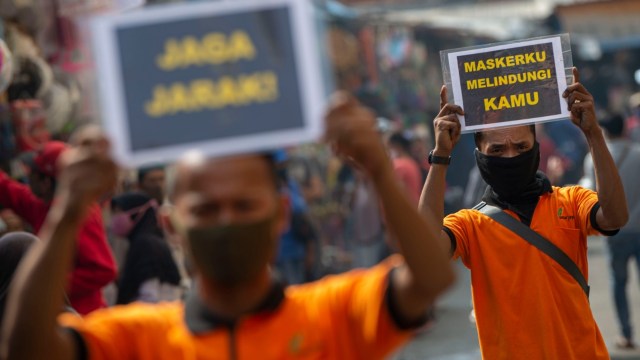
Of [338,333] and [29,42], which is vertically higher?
[29,42]

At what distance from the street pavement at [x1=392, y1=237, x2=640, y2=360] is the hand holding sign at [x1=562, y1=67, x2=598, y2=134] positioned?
513cm

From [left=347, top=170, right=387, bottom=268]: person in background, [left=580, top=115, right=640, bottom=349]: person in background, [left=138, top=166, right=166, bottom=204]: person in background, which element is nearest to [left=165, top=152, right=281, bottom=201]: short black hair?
[left=138, top=166, right=166, bottom=204]: person in background

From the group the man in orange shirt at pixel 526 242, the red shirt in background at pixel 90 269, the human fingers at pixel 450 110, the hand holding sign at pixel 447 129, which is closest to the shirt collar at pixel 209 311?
the man in orange shirt at pixel 526 242

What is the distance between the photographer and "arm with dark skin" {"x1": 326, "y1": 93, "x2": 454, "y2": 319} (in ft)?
8.59

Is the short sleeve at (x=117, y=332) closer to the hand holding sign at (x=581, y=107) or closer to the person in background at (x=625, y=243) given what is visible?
the hand holding sign at (x=581, y=107)

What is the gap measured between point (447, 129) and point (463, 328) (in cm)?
699

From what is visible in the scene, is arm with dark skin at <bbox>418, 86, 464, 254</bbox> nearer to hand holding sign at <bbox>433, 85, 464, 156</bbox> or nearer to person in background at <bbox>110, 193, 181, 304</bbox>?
hand holding sign at <bbox>433, 85, 464, 156</bbox>

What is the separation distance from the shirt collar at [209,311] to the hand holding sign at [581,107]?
2.20 metres

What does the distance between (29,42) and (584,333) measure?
6619 mm

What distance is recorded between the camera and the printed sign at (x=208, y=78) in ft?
8.77

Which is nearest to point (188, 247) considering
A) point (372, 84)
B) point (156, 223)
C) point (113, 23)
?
point (113, 23)

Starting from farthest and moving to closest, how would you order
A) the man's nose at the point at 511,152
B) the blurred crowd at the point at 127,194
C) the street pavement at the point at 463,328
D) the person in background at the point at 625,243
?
the street pavement at the point at 463,328 → the person in background at the point at 625,243 → the blurred crowd at the point at 127,194 → the man's nose at the point at 511,152

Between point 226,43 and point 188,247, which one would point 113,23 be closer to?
point 226,43

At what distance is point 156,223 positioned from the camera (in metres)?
7.46
